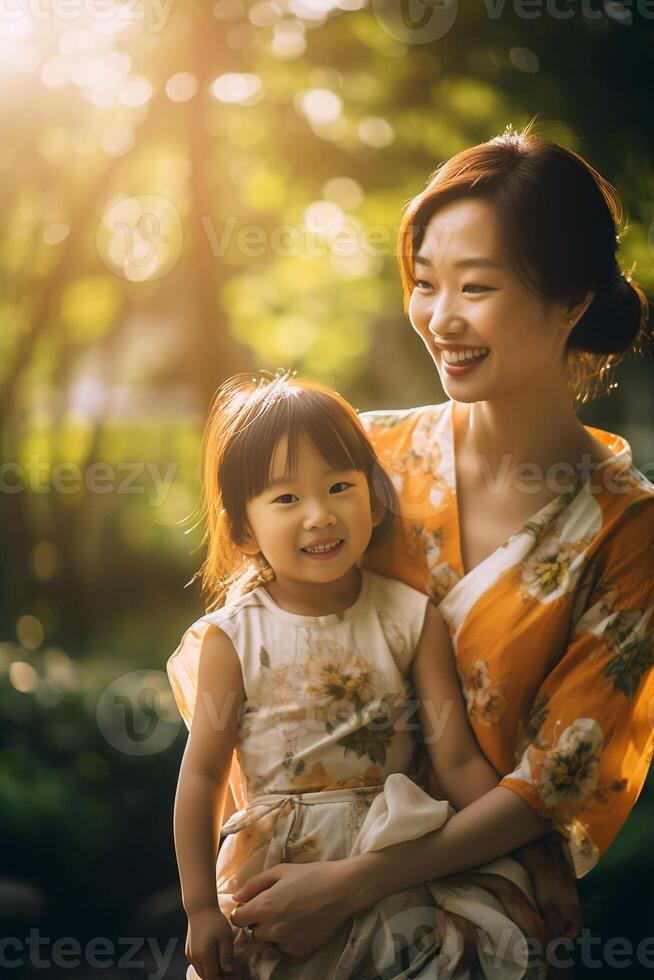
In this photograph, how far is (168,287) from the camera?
2434mm

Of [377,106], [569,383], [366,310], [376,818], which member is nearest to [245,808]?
[376,818]

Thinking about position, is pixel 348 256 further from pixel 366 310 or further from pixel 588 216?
pixel 588 216

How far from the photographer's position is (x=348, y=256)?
7.78 feet

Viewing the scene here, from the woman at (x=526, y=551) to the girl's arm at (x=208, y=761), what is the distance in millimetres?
74

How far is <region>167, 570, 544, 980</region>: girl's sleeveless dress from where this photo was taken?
3.91 ft

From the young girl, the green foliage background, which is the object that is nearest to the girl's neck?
the young girl

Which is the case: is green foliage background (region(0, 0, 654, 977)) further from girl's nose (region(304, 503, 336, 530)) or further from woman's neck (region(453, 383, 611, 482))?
girl's nose (region(304, 503, 336, 530))

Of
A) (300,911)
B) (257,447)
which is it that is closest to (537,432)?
(257,447)

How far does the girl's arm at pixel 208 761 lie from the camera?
1.23 meters

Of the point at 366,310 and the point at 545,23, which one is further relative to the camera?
the point at 366,310

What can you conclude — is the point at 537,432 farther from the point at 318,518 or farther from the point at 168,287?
the point at 168,287

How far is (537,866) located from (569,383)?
0.66 m

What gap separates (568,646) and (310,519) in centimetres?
37

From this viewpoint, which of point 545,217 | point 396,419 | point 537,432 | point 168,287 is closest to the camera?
point 545,217
